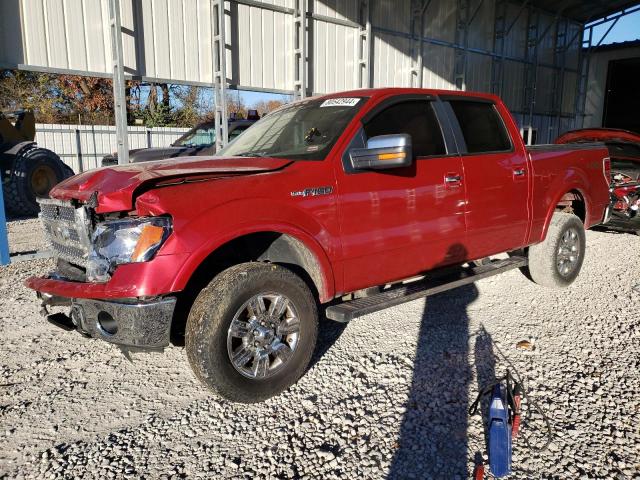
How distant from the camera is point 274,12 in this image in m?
11.7

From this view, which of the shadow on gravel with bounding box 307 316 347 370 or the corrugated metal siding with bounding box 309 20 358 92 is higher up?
the corrugated metal siding with bounding box 309 20 358 92

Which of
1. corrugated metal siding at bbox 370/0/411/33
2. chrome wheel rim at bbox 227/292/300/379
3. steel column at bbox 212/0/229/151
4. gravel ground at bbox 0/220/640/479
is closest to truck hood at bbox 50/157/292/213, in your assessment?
chrome wheel rim at bbox 227/292/300/379

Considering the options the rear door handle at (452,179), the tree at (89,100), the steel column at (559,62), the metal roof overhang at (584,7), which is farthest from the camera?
the tree at (89,100)

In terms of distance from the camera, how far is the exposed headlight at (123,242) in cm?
277

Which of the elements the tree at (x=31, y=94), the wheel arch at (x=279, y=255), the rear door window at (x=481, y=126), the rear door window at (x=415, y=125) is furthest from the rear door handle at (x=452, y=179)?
the tree at (x=31, y=94)

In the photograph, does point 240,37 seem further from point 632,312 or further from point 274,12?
point 632,312

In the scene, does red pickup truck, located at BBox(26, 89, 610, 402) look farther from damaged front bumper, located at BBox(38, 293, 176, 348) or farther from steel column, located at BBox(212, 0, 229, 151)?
steel column, located at BBox(212, 0, 229, 151)

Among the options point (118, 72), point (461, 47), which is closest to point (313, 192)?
point (118, 72)

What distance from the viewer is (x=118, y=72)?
362 inches

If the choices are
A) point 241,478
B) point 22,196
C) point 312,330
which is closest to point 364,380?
point 312,330

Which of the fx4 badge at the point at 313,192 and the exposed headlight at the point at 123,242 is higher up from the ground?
the fx4 badge at the point at 313,192

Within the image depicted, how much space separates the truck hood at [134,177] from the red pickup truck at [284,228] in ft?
0.04

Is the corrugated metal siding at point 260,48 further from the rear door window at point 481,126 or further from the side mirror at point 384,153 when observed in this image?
the side mirror at point 384,153

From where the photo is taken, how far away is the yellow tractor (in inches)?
390
